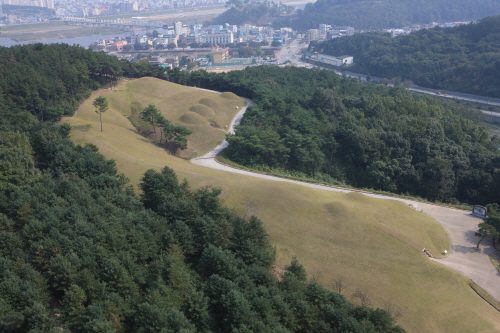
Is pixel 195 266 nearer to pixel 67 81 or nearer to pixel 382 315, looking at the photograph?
pixel 382 315

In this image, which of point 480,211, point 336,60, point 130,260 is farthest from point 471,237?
point 336,60

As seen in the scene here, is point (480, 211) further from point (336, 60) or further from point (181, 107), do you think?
point (336, 60)

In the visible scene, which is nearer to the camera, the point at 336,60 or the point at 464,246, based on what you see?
the point at 464,246

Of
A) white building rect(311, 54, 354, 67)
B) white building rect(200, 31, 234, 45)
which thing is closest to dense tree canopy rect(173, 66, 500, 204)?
white building rect(311, 54, 354, 67)

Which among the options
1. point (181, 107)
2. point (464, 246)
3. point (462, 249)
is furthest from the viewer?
point (181, 107)

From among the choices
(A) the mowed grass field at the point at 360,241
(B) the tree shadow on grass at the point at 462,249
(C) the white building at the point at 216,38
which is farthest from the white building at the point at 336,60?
(B) the tree shadow on grass at the point at 462,249

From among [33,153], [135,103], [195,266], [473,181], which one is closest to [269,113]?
[135,103]
